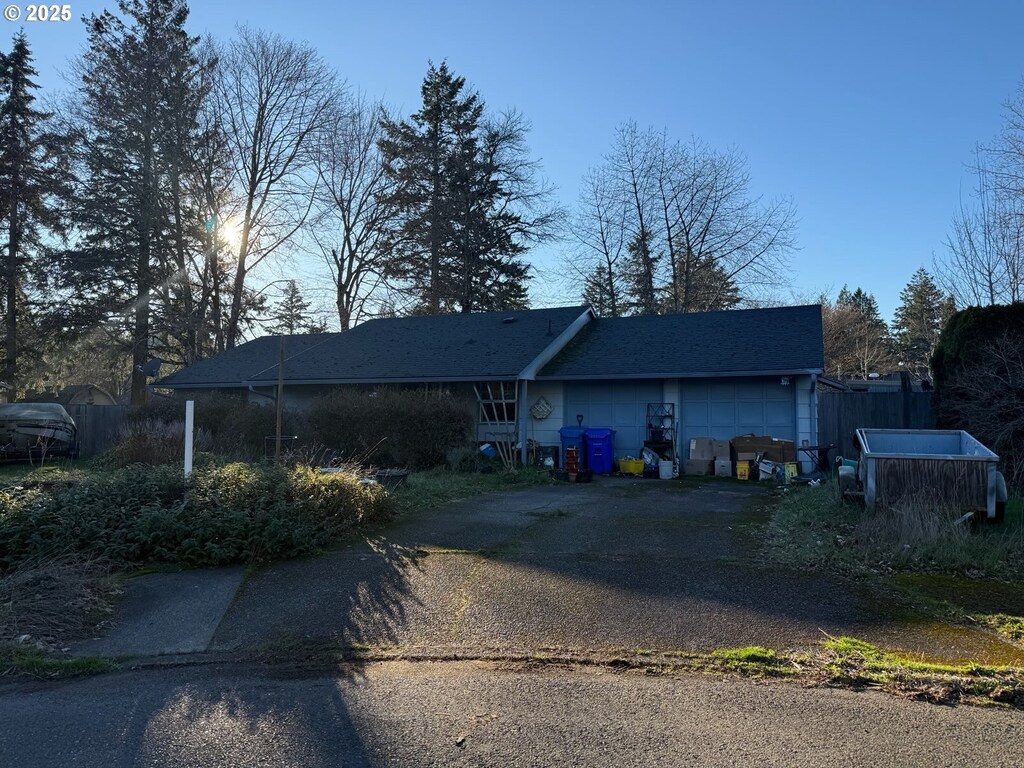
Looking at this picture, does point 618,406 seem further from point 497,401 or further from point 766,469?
point 766,469

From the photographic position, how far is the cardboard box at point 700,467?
611 inches

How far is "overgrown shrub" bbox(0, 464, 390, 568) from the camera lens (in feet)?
22.1

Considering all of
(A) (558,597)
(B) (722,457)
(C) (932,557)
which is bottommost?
(A) (558,597)

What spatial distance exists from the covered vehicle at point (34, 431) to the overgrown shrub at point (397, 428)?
6976 mm

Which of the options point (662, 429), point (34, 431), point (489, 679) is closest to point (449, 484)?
point (662, 429)

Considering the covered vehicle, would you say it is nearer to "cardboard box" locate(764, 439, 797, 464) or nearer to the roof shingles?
the roof shingles

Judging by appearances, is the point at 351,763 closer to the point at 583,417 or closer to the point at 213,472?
the point at 213,472

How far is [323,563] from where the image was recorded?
270 inches

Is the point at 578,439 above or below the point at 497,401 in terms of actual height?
below

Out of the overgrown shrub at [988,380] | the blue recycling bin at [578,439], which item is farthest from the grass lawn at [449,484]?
the overgrown shrub at [988,380]

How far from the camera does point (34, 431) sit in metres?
17.1

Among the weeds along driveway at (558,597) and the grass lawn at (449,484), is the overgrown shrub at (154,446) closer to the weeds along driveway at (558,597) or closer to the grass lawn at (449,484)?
the grass lawn at (449,484)

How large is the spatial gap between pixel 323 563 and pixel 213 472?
222cm

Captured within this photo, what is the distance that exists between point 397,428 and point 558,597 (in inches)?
391
